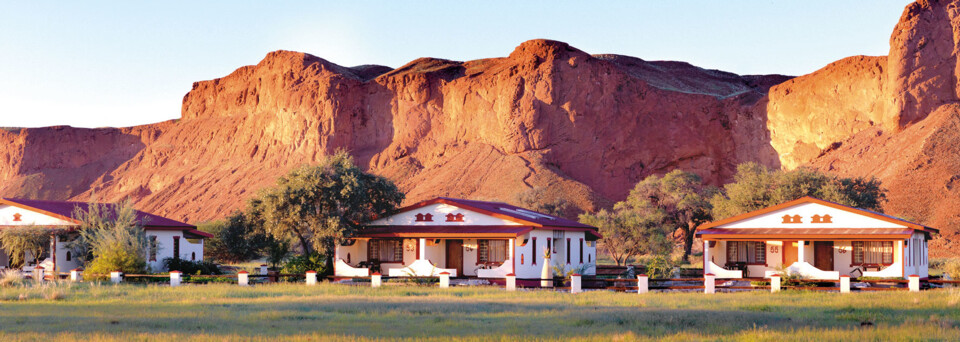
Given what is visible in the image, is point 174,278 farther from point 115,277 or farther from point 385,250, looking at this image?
point 385,250

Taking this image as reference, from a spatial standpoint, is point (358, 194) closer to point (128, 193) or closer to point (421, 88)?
point (421, 88)

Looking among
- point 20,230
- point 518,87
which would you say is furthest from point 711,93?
point 20,230

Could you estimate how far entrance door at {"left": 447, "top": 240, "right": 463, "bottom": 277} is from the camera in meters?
40.0

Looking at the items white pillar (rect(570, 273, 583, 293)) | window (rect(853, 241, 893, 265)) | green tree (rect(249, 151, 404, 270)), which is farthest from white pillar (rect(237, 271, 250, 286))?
window (rect(853, 241, 893, 265))

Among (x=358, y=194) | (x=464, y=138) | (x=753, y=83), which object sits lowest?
(x=358, y=194)

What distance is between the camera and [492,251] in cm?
3944

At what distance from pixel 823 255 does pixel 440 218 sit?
15376 mm

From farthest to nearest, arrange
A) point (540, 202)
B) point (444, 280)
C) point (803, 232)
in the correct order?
point (540, 202) < point (803, 232) < point (444, 280)

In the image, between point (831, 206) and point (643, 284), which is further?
point (831, 206)

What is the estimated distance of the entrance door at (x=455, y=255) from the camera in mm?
40000

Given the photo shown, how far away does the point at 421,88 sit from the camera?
99.6 metres

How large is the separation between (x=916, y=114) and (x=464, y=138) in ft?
132

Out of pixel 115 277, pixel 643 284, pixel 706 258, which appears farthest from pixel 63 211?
pixel 706 258

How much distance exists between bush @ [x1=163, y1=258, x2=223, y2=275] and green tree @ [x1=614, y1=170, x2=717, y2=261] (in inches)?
1024
